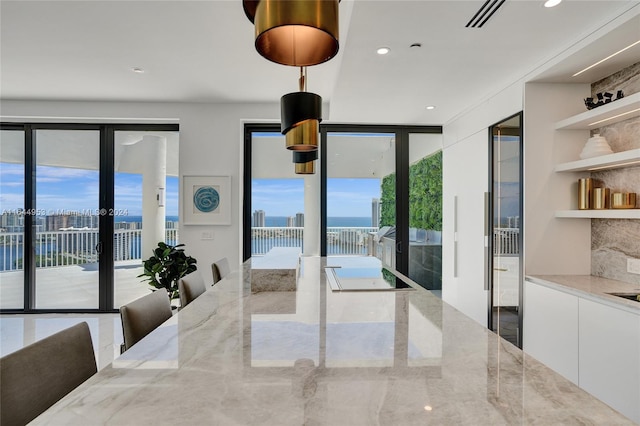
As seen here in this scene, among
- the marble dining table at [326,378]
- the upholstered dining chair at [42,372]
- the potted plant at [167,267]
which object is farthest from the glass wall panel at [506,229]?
the potted plant at [167,267]

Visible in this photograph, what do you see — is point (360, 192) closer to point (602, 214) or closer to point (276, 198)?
point (276, 198)

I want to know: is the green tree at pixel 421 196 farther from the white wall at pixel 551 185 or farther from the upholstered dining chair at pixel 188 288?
the upholstered dining chair at pixel 188 288

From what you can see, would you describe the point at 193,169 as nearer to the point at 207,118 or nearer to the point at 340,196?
the point at 207,118

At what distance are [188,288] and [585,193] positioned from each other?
287 centimetres

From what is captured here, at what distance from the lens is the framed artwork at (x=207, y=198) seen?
4.55m

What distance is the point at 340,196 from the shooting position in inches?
194

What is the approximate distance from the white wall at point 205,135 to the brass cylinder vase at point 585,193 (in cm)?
324

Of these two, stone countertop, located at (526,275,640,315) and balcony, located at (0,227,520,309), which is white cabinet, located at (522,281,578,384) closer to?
stone countertop, located at (526,275,640,315)

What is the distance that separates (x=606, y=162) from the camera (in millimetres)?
2408

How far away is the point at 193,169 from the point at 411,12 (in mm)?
3312

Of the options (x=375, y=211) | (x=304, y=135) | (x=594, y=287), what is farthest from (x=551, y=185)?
(x=375, y=211)

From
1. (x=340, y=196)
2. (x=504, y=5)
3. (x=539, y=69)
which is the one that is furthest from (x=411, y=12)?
(x=340, y=196)

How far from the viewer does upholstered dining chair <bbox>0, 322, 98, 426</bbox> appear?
0.92 m

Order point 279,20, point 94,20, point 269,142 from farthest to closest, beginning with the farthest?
point 269,142 → point 94,20 → point 279,20
